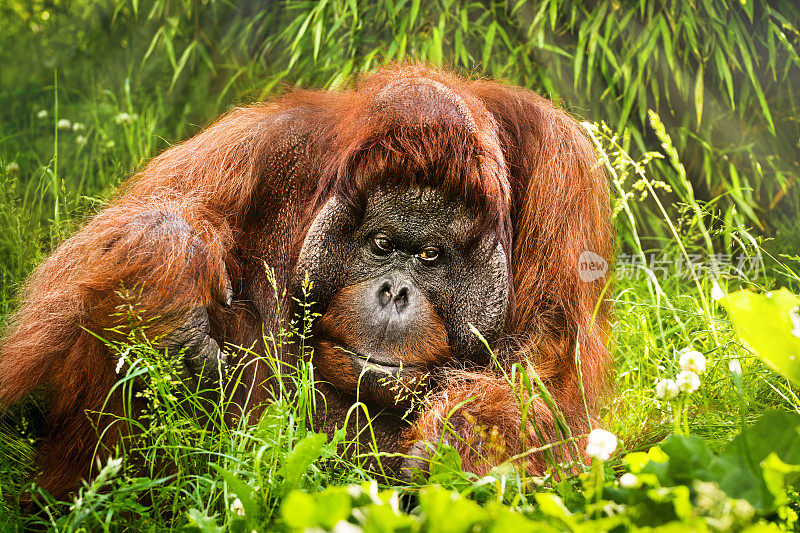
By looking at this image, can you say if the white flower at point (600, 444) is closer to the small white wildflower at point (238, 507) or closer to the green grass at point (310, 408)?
the green grass at point (310, 408)

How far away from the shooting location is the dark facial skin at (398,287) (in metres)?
1.92

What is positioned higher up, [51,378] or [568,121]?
[568,121]

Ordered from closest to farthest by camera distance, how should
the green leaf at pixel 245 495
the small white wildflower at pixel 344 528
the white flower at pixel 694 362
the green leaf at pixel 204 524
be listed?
the small white wildflower at pixel 344 528 → the green leaf at pixel 204 524 → the green leaf at pixel 245 495 → the white flower at pixel 694 362

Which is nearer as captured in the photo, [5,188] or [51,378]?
[51,378]

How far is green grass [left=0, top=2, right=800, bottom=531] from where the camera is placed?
1.14m

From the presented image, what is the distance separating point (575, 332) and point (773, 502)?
39.0 inches

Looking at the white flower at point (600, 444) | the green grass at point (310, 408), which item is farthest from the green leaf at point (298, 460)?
the white flower at point (600, 444)

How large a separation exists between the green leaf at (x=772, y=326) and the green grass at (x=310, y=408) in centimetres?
14

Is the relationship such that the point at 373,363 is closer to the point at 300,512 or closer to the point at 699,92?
the point at 300,512

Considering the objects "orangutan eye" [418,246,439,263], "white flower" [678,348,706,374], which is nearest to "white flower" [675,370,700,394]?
"white flower" [678,348,706,374]

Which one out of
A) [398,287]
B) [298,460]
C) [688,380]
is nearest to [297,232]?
[398,287]

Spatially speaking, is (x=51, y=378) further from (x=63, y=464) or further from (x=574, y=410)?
(x=574, y=410)

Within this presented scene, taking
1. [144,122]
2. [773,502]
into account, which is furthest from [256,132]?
[144,122]

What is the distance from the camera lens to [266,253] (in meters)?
2.21
